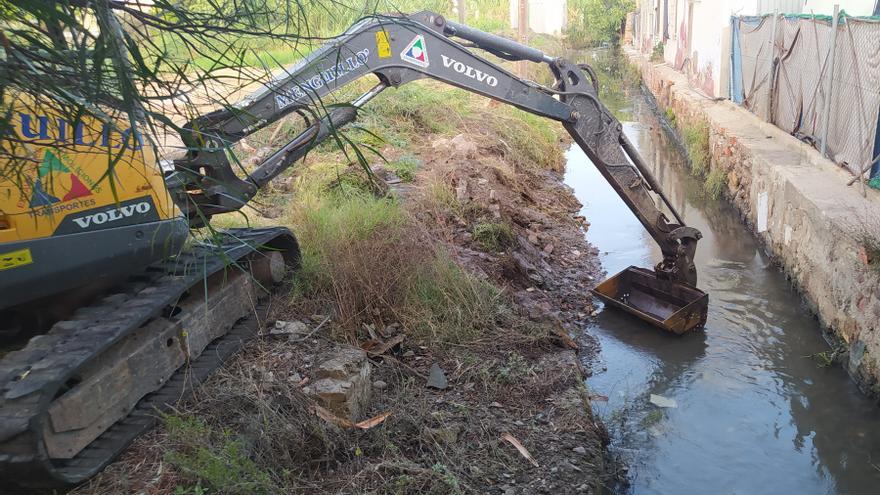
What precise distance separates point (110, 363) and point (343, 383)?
1308 mm

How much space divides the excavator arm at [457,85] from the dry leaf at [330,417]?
133 cm

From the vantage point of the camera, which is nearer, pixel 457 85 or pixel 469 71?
pixel 469 71

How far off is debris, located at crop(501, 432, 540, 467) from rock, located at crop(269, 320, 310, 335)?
1669mm

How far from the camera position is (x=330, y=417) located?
4.34 meters

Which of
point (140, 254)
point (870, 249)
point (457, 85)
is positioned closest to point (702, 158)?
point (870, 249)

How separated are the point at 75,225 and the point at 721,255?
24.3ft

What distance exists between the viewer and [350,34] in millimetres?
5344

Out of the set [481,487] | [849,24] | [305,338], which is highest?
[849,24]

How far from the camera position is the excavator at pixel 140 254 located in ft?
11.4

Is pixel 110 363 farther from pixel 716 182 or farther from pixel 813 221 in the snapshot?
pixel 716 182

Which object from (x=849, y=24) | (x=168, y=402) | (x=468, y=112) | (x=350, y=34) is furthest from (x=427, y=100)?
(x=168, y=402)

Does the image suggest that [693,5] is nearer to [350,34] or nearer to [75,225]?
[350,34]

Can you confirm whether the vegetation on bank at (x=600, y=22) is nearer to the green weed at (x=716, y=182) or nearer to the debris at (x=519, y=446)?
the green weed at (x=716, y=182)

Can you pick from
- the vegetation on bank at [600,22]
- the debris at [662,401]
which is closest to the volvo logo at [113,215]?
the debris at [662,401]
